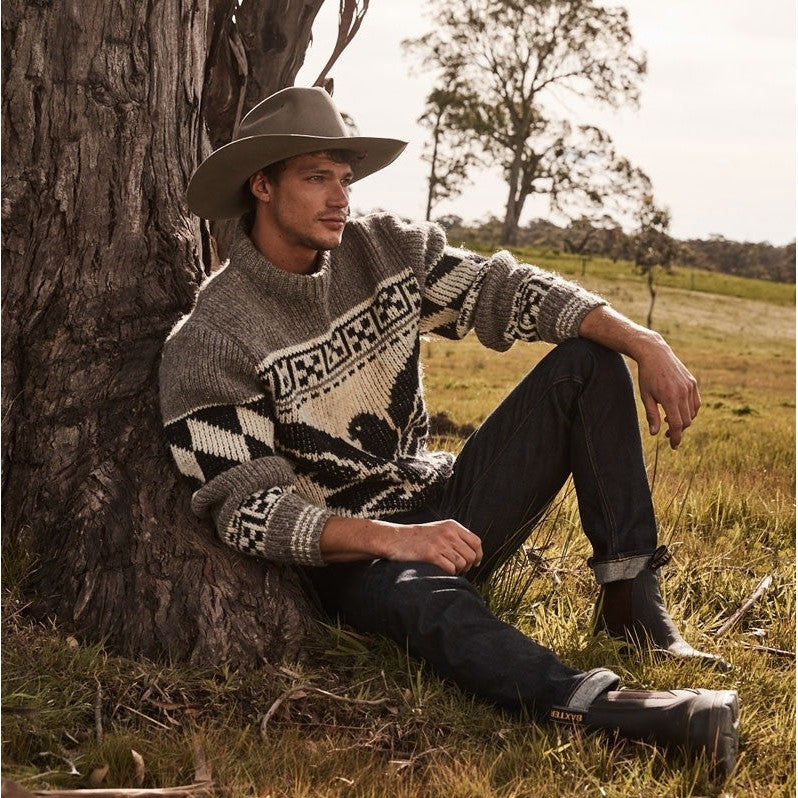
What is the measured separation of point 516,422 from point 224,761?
1489 millimetres

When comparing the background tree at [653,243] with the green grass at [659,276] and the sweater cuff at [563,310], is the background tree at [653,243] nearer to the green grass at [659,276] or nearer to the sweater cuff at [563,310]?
the green grass at [659,276]

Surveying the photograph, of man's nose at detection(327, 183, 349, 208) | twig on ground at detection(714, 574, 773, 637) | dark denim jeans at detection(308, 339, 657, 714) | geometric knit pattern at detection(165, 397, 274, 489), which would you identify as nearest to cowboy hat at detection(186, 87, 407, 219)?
man's nose at detection(327, 183, 349, 208)

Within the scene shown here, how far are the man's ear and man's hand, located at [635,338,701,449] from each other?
4.24 ft

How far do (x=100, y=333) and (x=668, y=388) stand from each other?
1.80 metres

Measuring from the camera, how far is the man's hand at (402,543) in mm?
3143

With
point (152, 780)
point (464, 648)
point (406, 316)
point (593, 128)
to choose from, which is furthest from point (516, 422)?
point (593, 128)

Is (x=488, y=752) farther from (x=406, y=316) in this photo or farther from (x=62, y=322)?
(x=62, y=322)

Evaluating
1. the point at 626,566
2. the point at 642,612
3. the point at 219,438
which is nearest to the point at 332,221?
the point at 219,438

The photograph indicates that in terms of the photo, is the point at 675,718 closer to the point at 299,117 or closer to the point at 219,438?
the point at 219,438

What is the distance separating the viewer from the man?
10.2ft

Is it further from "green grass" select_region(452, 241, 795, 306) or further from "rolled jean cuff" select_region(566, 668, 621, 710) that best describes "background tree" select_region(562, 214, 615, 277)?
"rolled jean cuff" select_region(566, 668, 621, 710)

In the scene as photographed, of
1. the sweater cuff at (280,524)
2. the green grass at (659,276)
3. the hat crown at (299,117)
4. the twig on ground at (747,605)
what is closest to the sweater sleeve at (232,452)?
the sweater cuff at (280,524)

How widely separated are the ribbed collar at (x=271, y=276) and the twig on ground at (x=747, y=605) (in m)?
1.75

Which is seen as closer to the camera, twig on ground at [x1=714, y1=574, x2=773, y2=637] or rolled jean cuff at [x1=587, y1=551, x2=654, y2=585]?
rolled jean cuff at [x1=587, y1=551, x2=654, y2=585]
